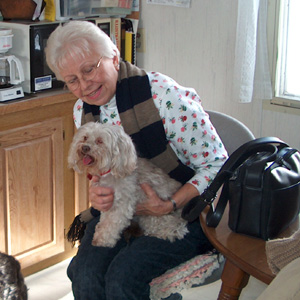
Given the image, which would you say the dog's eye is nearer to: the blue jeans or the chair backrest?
the blue jeans

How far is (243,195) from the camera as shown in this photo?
140 centimetres

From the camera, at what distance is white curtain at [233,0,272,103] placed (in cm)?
237

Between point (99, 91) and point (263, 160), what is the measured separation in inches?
25.9

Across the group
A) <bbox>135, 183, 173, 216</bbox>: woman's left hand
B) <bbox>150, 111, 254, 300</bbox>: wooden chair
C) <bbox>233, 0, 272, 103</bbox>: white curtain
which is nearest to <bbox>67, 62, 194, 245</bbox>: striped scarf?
<bbox>135, 183, 173, 216</bbox>: woman's left hand

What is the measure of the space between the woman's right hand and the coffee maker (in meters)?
0.87

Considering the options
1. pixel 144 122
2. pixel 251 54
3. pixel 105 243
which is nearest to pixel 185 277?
pixel 105 243

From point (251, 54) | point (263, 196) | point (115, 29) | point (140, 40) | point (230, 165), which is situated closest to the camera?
point (263, 196)

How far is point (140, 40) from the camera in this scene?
3094 millimetres

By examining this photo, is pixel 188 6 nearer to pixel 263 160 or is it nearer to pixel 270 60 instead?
pixel 270 60

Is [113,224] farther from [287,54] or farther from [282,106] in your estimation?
[287,54]

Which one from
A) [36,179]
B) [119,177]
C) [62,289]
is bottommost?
[62,289]

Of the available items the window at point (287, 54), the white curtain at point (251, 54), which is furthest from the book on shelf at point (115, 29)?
the window at point (287, 54)

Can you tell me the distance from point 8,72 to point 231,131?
119 centimetres

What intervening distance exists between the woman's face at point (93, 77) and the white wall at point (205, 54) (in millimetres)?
983
